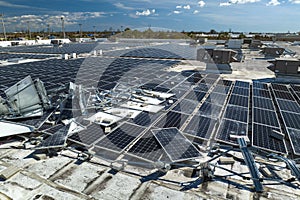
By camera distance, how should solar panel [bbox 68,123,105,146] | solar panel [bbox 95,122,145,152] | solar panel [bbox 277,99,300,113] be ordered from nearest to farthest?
1. solar panel [bbox 95,122,145,152]
2. solar panel [bbox 68,123,105,146]
3. solar panel [bbox 277,99,300,113]

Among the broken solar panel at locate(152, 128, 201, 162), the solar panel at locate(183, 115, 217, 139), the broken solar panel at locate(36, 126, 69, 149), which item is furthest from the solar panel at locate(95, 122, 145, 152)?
the solar panel at locate(183, 115, 217, 139)

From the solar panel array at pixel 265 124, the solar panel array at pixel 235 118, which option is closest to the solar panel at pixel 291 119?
the solar panel array at pixel 265 124

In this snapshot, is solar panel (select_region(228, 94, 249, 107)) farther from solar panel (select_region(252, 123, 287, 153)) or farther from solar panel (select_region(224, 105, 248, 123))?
solar panel (select_region(252, 123, 287, 153))

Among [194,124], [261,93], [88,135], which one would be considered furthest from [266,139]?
[261,93]

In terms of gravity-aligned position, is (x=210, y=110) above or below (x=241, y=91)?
below

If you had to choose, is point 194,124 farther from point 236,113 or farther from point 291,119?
point 291,119

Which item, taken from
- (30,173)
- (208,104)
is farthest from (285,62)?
(30,173)

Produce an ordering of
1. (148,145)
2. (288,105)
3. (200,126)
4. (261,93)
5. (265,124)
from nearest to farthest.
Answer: (148,145) < (200,126) < (265,124) < (288,105) < (261,93)

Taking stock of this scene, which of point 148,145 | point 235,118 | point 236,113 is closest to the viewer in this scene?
point 148,145
